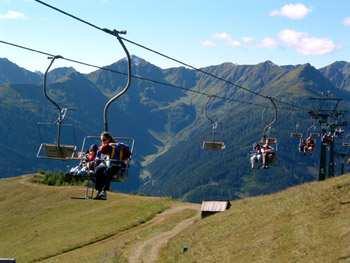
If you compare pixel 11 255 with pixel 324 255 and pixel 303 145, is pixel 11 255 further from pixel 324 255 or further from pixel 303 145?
pixel 324 255

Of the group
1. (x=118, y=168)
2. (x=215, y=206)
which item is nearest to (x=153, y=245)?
(x=215, y=206)

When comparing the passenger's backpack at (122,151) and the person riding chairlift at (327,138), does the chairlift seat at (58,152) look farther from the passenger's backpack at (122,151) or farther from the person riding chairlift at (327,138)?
the person riding chairlift at (327,138)

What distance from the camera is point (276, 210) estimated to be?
173 ft

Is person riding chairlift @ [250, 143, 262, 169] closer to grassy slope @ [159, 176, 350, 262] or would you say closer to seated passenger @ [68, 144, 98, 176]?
grassy slope @ [159, 176, 350, 262]

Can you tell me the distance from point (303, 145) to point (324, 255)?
127 ft

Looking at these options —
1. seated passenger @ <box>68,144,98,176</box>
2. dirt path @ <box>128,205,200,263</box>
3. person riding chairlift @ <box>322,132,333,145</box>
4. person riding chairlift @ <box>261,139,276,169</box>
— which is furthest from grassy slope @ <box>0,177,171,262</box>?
seated passenger @ <box>68,144,98,176</box>

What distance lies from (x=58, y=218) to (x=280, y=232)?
2086 inches

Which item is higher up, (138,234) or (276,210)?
(276,210)

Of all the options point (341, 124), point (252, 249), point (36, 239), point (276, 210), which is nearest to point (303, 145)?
point (341, 124)

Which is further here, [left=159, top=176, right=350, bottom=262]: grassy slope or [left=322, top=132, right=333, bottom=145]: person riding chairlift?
[left=322, top=132, right=333, bottom=145]: person riding chairlift

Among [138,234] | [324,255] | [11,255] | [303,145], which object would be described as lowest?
[11,255]

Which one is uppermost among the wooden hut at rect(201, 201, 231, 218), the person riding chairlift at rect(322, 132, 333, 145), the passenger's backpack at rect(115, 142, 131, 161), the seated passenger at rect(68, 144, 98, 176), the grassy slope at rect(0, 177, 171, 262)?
the person riding chairlift at rect(322, 132, 333, 145)

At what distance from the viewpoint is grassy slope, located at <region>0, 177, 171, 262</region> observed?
248 feet

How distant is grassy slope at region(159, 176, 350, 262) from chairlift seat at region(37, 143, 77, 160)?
14505mm
